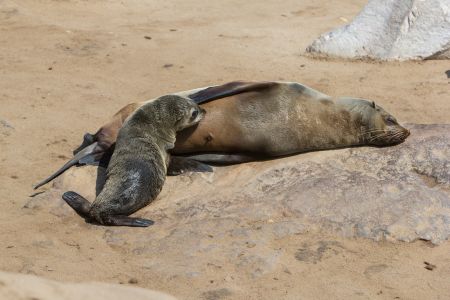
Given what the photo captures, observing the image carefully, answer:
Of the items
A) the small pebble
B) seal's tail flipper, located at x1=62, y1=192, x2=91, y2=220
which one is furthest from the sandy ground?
seal's tail flipper, located at x1=62, y1=192, x2=91, y2=220

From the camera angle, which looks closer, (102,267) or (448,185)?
(102,267)

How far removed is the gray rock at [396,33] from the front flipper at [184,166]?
429 centimetres

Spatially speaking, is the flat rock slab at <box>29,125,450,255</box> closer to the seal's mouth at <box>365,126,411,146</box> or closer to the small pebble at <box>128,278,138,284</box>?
the seal's mouth at <box>365,126,411,146</box>

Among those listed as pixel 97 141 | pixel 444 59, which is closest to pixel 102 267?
pixel 97 141

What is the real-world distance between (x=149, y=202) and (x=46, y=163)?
5.22 ft

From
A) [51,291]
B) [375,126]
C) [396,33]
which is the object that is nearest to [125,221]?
[375,126]

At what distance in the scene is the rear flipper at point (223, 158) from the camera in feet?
21.6

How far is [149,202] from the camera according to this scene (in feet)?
19.7

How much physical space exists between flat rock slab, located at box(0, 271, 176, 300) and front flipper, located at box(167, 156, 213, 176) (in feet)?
9.58

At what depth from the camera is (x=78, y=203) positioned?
593 cm

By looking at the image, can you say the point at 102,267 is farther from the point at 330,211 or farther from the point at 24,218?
the point at 330,211

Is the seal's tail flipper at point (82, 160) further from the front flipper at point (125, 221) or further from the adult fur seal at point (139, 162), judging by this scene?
the front flipper at point (125, 221)

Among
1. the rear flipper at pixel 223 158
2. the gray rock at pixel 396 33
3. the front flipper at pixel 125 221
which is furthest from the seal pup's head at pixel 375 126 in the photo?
the gray rock at pixel 396 33

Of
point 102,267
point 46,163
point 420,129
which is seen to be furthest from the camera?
point 46,163
